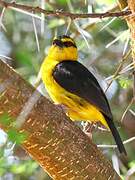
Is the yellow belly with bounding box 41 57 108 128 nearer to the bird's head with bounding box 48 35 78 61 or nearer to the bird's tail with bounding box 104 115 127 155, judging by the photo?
the bird's tail with bounding box 104 115 127 155

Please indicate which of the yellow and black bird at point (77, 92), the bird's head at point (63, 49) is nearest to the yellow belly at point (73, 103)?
the yellow and black bird at point (77, 92)

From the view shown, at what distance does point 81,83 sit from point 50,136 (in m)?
1.58

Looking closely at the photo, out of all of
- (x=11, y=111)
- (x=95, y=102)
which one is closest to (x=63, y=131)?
(x=11, y=111)

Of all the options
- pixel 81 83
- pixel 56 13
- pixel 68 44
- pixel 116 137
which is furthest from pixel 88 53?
pixel 56 13

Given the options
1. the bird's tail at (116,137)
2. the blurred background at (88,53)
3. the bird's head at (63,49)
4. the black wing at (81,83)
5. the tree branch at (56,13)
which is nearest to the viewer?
the tree branch at (56,13)

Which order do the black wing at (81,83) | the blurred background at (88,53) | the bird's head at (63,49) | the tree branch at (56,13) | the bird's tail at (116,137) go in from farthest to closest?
the bird's head at (63,49) < the blurred background at (88,53) < the black wing at (81,83) < the bird's tail at (116,137) < the tree branch at (56,13)

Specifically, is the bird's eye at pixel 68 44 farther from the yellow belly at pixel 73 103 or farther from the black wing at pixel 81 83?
the yellow belly at pixel 73 103

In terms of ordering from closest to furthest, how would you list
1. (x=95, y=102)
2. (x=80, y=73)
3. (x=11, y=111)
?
(x=11, y=111) < (x=95, y=102) < (x=80, y=73)

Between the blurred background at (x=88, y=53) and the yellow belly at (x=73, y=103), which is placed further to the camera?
the blurred background at (x=88, y=53)

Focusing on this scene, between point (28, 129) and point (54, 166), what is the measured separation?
20cm

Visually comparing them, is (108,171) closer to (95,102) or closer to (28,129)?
(28,129)

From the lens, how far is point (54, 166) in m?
1.92

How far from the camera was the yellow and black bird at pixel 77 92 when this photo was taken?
10.8 feet

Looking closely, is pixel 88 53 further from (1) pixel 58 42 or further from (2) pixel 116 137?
(2) pixel 116 137
